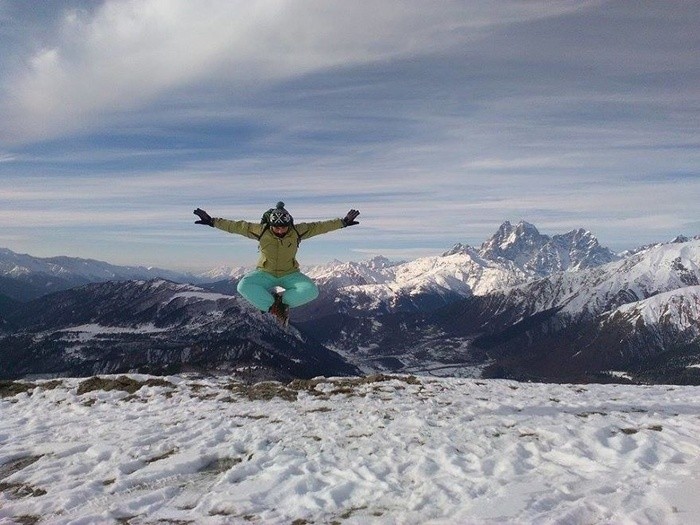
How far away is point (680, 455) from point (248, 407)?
16.7 m

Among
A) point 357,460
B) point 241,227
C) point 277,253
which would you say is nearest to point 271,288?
point 277,253

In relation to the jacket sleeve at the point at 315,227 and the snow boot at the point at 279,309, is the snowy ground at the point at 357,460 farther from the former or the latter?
the jacket sleeve at the point at 315,227

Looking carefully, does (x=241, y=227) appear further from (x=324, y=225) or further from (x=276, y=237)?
(x=324, y=225)

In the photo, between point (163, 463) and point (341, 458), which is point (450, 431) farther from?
point (163, 463)

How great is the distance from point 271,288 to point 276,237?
2776 mm

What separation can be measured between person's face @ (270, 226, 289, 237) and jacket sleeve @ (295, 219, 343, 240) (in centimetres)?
100

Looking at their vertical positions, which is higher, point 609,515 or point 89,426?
point 609,515

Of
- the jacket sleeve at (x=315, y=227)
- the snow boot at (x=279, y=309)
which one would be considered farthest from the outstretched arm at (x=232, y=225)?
the snow boot at (x=279, y=309)

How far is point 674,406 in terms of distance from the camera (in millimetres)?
20859

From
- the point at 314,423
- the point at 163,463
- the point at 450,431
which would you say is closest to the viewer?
the point at 163,463

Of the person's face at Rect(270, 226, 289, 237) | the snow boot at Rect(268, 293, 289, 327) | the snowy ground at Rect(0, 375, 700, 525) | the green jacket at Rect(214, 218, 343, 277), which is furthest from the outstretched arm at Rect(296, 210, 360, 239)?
the snowy ground at Rect(0, 375, 700, 525)

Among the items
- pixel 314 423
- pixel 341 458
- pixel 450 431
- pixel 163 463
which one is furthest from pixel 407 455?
pixel 163 463

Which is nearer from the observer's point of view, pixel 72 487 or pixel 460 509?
pixel 460 509

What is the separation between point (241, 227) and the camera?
2009 centimetres
